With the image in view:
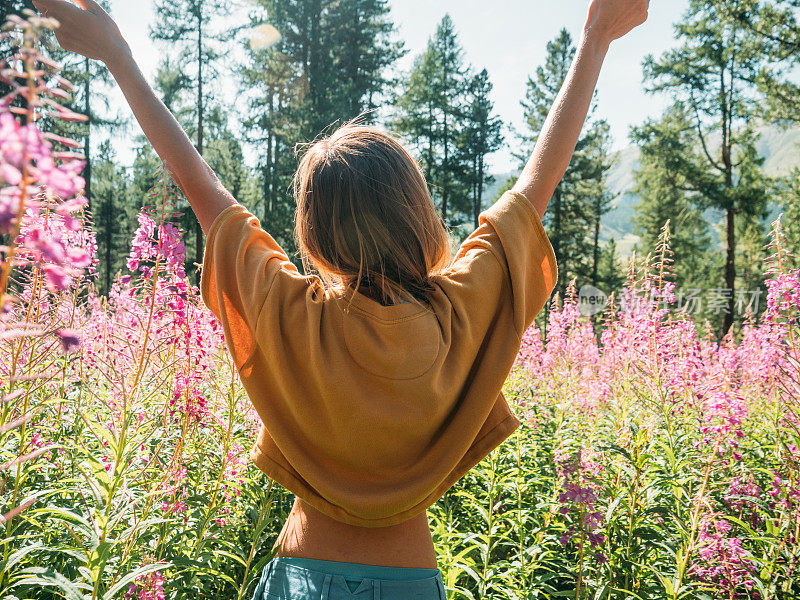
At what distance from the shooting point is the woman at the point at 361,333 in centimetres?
125

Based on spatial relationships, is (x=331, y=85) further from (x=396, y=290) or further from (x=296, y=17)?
(x=396, y=290)

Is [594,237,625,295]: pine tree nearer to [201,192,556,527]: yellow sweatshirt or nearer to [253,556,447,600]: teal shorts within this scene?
[201,192,556,527]: yellow sweatshirt

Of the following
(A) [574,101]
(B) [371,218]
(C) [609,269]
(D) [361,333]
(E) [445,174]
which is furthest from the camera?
(C) [609,269]

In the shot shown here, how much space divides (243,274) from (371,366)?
432mm

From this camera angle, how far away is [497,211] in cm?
146

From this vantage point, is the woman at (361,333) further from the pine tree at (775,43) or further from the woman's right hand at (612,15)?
the pine tree at (775,43)

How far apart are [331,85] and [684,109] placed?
15227mm

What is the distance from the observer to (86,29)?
57.9 inches

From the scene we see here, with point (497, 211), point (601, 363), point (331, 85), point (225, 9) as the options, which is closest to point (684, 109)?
point (331, 85)

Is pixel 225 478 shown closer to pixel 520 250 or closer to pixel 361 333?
pixel 361 333

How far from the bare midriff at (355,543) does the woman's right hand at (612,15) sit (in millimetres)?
1697

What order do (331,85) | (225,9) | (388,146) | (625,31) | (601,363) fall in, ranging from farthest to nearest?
(331,85) → (225,9) → (601,363) → (625,31) → (388,146)

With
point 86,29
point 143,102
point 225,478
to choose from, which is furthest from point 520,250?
point 225,478

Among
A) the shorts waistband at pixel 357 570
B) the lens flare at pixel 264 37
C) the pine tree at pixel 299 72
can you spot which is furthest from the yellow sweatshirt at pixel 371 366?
the lens flare at pixel 264 37
